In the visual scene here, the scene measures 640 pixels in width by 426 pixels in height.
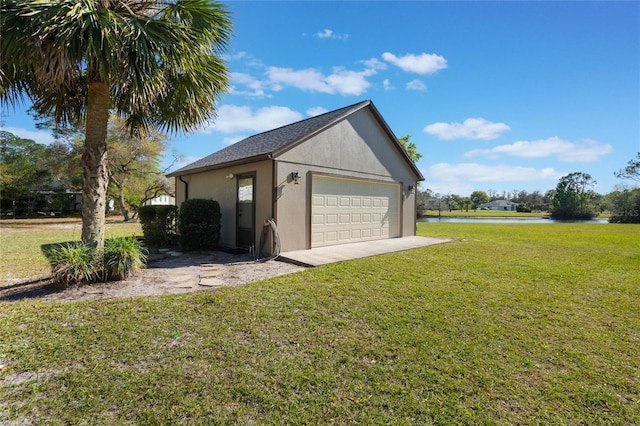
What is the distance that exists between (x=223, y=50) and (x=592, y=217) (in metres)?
56.2

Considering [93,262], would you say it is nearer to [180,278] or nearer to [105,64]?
[180,278]

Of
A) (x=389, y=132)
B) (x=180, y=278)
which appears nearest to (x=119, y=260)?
(x=180, y=278)

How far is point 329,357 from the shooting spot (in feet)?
10.0

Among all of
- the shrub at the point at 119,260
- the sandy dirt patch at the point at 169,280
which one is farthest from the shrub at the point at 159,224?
the shrub at the point at 119,260

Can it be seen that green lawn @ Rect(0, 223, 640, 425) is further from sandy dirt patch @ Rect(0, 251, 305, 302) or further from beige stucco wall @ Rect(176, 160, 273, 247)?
beige stucco wall @ Rect(176, 160, 273, 247)

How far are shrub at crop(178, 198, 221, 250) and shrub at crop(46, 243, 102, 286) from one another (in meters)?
3.40

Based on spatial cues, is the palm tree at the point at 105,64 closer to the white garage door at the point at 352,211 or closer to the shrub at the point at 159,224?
the shrub at the point at 159,224

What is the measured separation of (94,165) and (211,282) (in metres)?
3.19

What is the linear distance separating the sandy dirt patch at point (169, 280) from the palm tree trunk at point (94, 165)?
0.99 m

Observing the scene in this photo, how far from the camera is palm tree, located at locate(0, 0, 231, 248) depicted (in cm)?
452

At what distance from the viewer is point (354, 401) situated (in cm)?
241

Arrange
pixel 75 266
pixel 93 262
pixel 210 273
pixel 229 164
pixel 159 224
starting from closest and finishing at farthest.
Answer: pixel 75 266 → pixel 93 262 → pixel 210 273 → pixel 229 164 → pixel 159 224

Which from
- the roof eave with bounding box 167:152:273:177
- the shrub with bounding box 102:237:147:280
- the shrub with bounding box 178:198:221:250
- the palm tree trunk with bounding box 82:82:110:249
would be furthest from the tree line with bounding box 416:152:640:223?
the palm tree trunk with bounding box 82:82:110:249

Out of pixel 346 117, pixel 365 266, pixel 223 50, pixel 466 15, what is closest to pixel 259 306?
pixel 365 266
